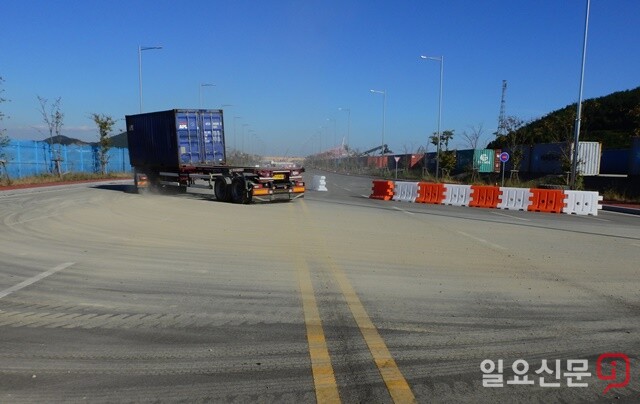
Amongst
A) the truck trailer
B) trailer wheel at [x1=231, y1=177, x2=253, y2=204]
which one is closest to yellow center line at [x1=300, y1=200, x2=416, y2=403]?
trailer wheel at [x1=231, y1=177, x2=253, y2=204]

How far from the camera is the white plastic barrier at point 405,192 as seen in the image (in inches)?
927

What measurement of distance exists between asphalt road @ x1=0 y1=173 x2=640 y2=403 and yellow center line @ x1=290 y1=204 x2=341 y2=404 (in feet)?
0.06

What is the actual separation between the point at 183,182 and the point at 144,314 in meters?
17.5

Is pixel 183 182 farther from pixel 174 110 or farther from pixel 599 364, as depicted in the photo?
pixel 599 364

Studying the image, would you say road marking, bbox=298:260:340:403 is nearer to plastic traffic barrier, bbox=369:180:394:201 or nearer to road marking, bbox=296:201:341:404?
road marking, bbox=296:201:341:404

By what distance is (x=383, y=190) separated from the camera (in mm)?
24781

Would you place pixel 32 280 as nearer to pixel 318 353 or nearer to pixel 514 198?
pixel 318 353

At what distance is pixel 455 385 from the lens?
3957 mm

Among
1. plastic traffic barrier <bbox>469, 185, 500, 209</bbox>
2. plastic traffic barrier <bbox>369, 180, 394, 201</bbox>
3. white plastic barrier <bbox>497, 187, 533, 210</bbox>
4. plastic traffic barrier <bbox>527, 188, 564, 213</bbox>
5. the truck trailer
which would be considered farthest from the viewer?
plastic traffic barrier <bbox>369, 180, 394, 201</bbox>

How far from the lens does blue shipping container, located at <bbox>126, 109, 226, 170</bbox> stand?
22.1 metres

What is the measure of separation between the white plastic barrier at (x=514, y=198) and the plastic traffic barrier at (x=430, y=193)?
8.92 ft

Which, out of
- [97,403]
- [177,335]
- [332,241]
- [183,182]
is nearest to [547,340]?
[177,335]

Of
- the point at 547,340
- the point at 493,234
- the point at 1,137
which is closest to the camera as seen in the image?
the point at 547,340

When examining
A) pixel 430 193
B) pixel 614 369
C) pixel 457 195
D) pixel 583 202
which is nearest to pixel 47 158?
pixel 430 193
